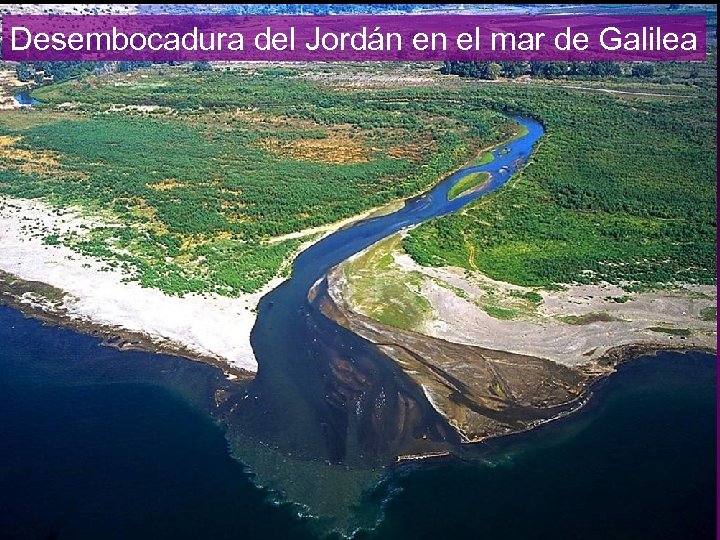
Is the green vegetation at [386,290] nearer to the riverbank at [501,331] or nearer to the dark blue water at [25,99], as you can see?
the riverbank at [501,331]

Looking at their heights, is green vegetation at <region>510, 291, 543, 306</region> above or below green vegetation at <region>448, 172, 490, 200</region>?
below

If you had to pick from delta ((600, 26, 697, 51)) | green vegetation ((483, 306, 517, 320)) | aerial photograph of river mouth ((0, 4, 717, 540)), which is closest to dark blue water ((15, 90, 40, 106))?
aerial photograph of river mouth ((0, 4, 717, 540))

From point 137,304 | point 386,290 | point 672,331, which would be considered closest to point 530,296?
point 672,331

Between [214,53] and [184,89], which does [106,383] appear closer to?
[184,89]

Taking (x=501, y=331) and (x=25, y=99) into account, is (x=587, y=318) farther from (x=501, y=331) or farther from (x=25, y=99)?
(x=25, y=99)

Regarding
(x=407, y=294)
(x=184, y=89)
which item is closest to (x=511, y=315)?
(x=407, y=294)

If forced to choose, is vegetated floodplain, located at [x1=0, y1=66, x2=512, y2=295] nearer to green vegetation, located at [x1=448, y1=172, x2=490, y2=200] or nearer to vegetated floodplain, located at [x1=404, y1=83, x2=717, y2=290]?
green vegetation, located at [x1=448, y1=172, x2=490, y2=200]
